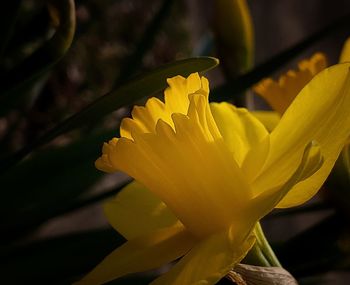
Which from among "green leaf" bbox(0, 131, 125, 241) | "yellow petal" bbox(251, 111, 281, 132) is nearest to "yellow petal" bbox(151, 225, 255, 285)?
"yellow petal" bbox(251, 111, 281, 132)

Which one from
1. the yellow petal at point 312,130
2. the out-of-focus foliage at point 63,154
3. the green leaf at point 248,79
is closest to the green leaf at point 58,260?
the out-of-focus foliage at point 63,154

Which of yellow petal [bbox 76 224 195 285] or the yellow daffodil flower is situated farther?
the yellow daffodil flower

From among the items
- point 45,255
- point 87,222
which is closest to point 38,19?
point 45,255

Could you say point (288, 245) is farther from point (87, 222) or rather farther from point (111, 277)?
point (87, 222)

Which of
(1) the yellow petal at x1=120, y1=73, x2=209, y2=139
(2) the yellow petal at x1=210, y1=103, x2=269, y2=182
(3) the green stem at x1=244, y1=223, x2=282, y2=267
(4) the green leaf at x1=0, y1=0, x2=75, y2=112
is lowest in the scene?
(3) the green stem at x1=244, y1=223, x2=282, y2=267

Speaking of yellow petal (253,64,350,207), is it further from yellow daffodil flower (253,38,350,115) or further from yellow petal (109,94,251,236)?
yellow daffodil flower (253,38,350,115)

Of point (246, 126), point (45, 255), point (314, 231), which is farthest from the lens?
point (45, 255)

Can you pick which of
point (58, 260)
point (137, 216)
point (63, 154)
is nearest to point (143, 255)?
point (137, 216)
